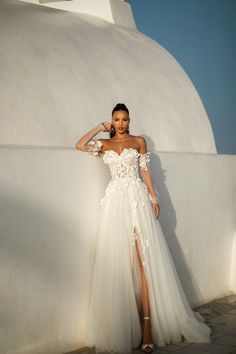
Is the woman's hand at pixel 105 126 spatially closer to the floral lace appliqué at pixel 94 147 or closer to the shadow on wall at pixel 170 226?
the floral lace appliqué at pixel 94 147

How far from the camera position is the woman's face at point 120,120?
16.2 ft

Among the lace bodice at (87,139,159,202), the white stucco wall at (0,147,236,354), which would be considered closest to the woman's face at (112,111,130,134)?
the lace bodice at (87,139,159,202)

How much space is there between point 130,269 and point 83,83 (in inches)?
91.4

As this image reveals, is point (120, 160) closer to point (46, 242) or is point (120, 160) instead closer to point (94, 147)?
point (94, 147)

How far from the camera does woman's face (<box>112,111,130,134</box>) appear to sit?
493cm

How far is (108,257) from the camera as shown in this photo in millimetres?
4723

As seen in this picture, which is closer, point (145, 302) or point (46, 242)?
point (46, 242)

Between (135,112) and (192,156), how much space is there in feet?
3.04

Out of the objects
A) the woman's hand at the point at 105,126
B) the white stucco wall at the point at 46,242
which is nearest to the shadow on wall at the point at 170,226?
the white stucco wall at the point at 46,242

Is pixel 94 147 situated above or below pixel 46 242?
above

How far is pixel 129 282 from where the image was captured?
467cm

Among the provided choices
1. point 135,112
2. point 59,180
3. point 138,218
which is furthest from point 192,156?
point 59,180

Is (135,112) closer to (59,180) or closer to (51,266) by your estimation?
(59,180)

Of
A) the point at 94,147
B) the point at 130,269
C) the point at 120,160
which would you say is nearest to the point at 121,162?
the point at 120,160
